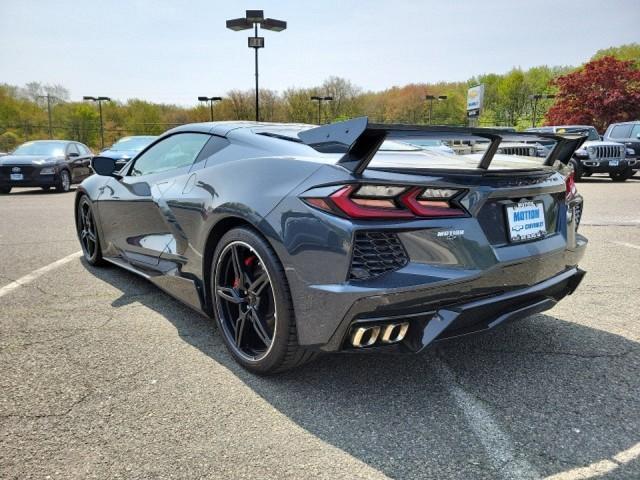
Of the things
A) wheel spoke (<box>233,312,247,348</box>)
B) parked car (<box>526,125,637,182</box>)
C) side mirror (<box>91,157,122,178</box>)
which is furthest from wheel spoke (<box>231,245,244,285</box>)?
parked car (<box>526,125,637,182</box>)

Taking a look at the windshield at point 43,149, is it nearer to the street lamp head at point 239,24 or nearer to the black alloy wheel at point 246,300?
the street lamp head at point 239,24

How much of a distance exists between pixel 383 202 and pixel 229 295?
3.49 ft

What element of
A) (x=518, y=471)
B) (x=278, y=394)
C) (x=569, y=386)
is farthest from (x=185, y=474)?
(x=569, y=386)

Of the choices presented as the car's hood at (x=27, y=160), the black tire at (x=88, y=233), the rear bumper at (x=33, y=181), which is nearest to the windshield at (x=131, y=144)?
the car's hood at (x=27, y=160)

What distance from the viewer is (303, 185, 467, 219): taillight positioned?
79.5 inches

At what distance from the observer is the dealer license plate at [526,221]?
7.43 feet

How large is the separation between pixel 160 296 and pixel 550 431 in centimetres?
282

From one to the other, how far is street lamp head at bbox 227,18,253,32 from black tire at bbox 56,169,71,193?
29.0 feet

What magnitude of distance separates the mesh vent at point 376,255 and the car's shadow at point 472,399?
2.09 feet

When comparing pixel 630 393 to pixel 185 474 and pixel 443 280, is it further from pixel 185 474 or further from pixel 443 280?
pixel 185 474

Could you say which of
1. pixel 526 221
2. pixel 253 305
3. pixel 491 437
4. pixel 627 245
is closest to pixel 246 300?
pixel 253 305

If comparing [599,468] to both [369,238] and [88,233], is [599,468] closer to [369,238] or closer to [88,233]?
[369,238]

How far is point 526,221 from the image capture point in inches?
92.2

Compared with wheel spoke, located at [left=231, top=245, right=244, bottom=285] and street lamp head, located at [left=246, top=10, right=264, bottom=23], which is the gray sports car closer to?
wheel spoke, located at [left=231, top=245, right=244, bottom=285]
